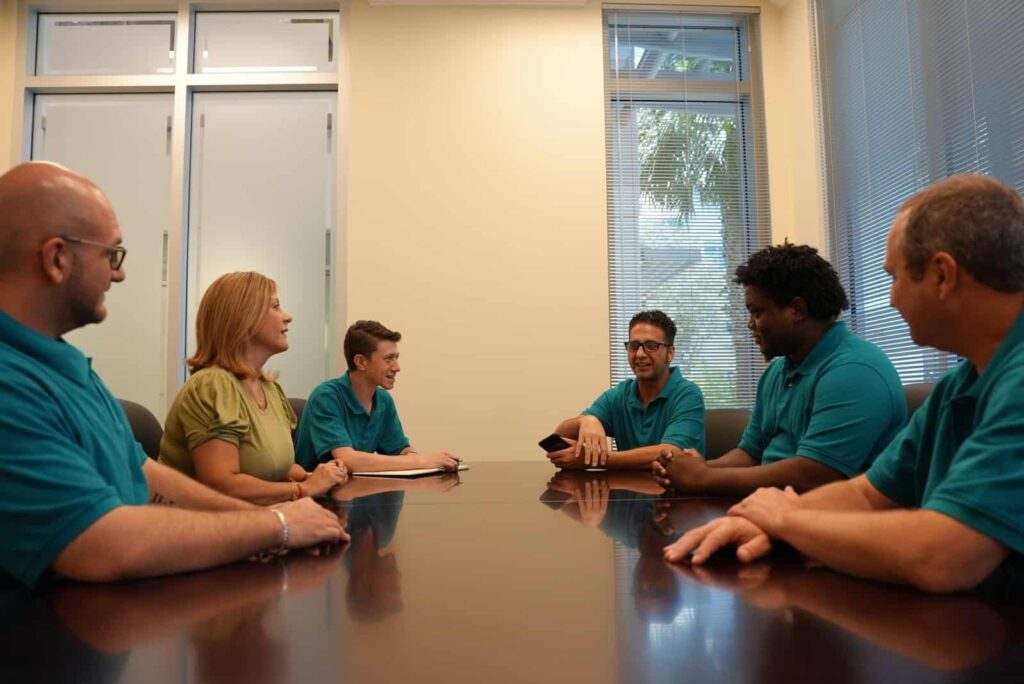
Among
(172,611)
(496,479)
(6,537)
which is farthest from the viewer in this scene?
(496,479)

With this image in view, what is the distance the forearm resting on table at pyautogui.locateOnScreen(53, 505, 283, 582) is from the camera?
0.96 meters

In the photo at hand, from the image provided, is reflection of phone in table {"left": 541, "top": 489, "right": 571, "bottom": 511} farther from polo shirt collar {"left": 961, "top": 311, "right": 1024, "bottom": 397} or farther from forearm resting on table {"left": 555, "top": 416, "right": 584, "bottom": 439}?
forearm resting on table {"left": 555, "top": 416, "right": 584, "bottom": 439}

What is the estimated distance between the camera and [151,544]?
3.23 ft

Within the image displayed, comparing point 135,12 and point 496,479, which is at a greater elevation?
point 135,12

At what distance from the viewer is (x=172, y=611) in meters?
0.82

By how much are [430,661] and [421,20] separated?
4.59 metres

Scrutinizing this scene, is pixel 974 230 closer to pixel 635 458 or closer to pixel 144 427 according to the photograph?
pixel 635 458

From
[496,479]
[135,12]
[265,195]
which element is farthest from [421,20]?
[496,479]

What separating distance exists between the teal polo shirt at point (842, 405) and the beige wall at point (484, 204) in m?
2.41

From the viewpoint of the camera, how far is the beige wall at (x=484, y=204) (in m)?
4.48

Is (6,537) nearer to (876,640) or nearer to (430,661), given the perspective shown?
(430,661)

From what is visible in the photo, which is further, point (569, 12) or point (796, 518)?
point (569, 12)

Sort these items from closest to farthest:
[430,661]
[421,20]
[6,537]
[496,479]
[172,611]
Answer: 1. [430,661]
2. [172,611]
3. [6,537]
4. [496,479]
5. [421,20]

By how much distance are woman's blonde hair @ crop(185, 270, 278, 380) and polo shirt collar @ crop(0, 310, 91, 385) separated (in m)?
1.14
